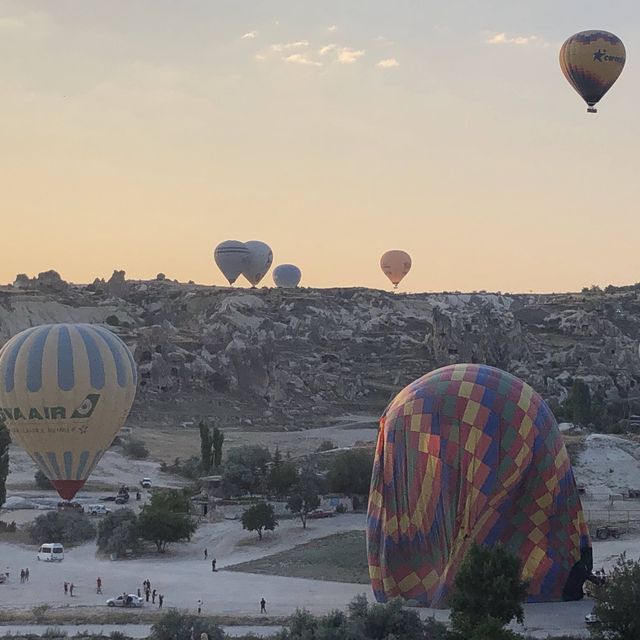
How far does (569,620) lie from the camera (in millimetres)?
27859

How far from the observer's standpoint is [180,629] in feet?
83.0

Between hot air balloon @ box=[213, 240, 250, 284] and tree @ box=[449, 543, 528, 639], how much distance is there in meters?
102

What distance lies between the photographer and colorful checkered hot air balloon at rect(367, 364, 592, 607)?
28.5m

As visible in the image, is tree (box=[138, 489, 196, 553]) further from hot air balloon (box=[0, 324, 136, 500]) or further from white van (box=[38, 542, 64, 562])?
hot air balloon (box=[0, 324, 136, 500])

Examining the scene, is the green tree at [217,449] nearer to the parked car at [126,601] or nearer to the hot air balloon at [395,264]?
A: the parked car at [126,601]

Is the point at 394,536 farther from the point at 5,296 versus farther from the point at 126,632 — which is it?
the point at 5,296

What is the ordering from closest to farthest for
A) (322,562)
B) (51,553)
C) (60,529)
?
(322,562) < (51,553) < (60,529)

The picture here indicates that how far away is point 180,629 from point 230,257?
103 meters

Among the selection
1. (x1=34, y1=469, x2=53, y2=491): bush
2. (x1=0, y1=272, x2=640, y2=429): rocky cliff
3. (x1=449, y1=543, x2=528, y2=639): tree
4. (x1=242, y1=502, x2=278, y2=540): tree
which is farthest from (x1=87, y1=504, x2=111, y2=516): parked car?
(x1=0, y1=272, x2=640, y2=429): rocky cliff

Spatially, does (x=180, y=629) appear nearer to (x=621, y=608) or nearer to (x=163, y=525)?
(x=621, y=608)

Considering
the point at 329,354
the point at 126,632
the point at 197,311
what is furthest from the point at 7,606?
the point at 197,311

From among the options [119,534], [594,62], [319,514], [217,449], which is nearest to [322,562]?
[119,534]

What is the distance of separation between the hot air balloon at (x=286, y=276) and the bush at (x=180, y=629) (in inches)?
4395

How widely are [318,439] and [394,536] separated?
4108cm
